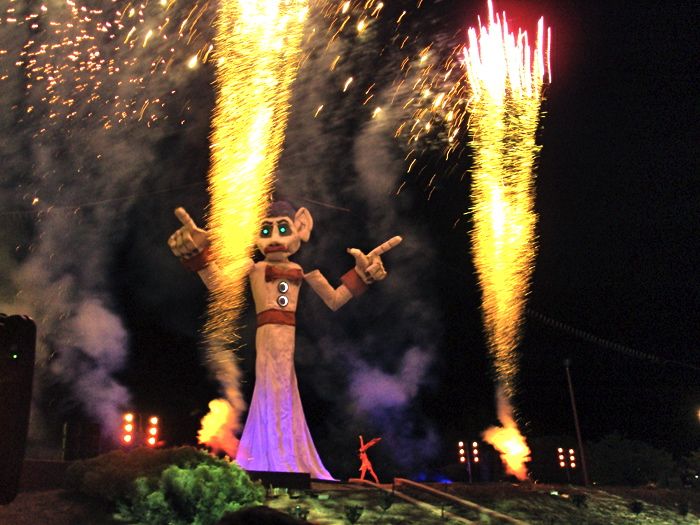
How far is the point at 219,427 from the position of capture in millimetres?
29062

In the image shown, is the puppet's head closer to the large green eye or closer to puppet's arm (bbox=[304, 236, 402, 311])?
the large green eye

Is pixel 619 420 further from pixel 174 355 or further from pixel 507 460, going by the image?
pixel 174 355

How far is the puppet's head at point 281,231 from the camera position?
69.7 ft

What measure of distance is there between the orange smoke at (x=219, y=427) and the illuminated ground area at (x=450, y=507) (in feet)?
30.6

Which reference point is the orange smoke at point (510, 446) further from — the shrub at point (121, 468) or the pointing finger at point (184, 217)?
the shrub at point (121, 468)

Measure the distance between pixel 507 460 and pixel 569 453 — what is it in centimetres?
324

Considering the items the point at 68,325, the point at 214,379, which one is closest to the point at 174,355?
the point at 214,379

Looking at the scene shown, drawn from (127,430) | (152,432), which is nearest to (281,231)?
(152,432)

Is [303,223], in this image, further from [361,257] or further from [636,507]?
[636,507]

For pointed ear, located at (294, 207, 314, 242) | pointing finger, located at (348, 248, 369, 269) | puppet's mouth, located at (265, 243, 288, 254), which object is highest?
pointed ear, located at (294, 207, 314, 242)

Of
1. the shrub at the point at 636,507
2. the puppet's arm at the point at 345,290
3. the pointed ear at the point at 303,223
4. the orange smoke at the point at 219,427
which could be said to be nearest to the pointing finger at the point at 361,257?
the puppet's arm at the point at 345,290

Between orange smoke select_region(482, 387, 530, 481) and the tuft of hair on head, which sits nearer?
the tuft of hair on head

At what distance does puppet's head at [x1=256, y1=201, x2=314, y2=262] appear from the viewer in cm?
2123

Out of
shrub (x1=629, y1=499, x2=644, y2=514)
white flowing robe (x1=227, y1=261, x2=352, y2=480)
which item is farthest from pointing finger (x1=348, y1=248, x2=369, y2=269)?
shrub (x1=629, y1=499, x2=644, y2=514)
